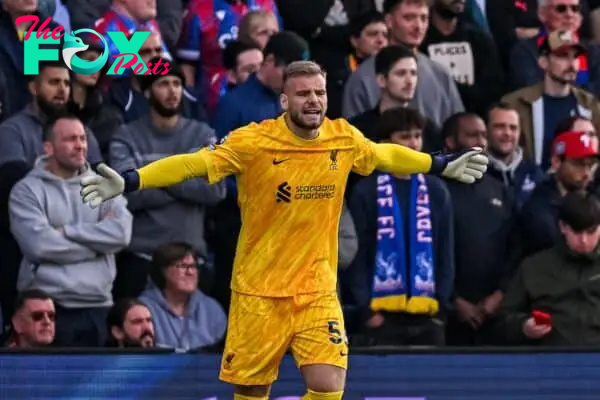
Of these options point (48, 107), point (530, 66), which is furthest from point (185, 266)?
point (530, 66)

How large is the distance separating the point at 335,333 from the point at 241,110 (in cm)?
359

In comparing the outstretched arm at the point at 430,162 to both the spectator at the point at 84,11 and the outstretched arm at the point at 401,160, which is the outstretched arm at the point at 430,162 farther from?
the spectator at the point at 84,11

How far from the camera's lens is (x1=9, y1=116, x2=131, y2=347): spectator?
12023 millimetres

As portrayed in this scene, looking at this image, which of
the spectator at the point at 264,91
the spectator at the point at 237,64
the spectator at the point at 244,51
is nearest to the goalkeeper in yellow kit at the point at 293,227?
the spectator at the point at 264,91

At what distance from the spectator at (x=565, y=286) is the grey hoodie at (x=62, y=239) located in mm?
2742

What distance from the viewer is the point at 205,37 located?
1438cm

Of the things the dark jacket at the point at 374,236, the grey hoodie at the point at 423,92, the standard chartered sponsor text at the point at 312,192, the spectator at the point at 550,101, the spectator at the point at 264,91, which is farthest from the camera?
the spectator at the point at 550,101

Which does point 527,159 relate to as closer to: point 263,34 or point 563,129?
point 563,129

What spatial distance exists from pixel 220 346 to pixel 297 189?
255 cm

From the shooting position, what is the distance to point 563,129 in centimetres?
1343

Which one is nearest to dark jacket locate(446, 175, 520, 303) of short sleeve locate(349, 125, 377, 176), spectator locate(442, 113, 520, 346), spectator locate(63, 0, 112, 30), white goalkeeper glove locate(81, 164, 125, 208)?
spectator locate(442, 113, 520, 346)

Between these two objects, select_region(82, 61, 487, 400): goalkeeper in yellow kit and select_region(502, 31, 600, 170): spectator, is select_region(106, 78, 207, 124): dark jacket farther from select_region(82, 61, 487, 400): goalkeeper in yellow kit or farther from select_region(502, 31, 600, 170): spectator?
select_region(82, 61, 487, 400): goalkeeper in yellow kit

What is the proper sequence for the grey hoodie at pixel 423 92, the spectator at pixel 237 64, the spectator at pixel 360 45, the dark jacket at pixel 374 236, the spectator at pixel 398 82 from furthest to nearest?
the spectator at pixel 360 45 → the spectator at pixel 237 64 → the grey hoodie at pixel 423 92 → the spectator at pixel 398 82 → the dark jacket at pixel 374 236

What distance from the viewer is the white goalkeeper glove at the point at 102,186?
9328 millimetres
